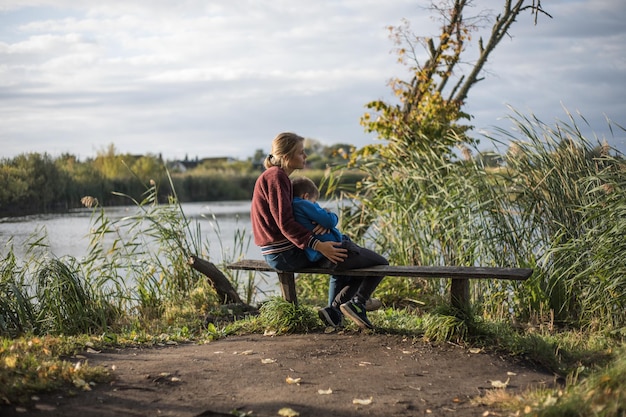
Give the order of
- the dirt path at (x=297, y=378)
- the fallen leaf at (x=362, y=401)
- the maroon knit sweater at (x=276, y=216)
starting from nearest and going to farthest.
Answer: the dirt path at (x=297, y=378)
the fallen leaf at (x=362, y=401)
the maroon knit sweater at (x=276, y=216)

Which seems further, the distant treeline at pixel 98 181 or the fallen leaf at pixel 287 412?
the distant treeline at pixel 98 181

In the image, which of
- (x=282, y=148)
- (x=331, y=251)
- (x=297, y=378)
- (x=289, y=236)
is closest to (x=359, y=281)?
(x=331, y=251)

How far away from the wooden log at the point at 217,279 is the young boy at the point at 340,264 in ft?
5.97

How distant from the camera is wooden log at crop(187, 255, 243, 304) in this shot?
6.93 metres

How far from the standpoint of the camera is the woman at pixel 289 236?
5.20 meters

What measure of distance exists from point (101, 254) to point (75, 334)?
1581 mm

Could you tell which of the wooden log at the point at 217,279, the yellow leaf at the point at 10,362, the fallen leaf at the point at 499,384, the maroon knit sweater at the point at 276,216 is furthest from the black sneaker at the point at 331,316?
the yellow leaf at the point at 10,362

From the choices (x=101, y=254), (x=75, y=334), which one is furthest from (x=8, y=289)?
(x=101, y=254)

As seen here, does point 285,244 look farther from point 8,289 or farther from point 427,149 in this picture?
point 427,149

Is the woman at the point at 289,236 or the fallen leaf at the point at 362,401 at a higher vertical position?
the woman at the point at 289,236

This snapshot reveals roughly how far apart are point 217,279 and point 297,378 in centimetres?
297

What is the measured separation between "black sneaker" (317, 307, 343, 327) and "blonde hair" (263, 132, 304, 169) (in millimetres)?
1149

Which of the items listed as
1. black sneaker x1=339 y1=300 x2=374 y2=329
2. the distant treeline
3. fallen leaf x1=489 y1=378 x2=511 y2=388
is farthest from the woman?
the distant treeline

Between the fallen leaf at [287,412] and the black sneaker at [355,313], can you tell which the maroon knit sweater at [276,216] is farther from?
the fallen leaf at [287,412]
